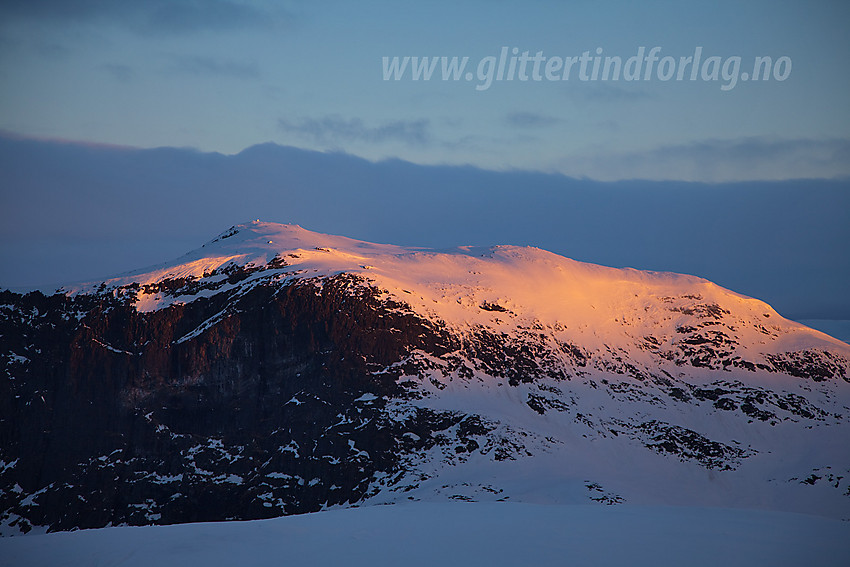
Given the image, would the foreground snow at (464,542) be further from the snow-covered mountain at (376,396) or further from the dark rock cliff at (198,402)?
the dark rock cliff at (198,402)

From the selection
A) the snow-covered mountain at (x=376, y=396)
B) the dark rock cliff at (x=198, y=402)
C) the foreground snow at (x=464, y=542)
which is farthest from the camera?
the dark rock cliff at (x=198, y=402)

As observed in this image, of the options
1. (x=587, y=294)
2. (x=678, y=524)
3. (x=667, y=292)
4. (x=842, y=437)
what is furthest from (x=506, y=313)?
(x=678, y=524)

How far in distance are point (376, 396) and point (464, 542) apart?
98.0 m

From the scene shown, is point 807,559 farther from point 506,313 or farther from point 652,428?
point 506,313

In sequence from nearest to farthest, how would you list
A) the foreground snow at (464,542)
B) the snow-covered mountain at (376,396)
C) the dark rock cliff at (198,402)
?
the foreground snow at (464,542)
the snow-covered mountain at (376,396)
the dark rock cliff at (198,402)

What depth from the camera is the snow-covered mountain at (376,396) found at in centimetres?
11444

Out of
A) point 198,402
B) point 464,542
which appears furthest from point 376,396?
point 464,542

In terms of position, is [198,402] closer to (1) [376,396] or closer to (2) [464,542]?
(1) [376,396]

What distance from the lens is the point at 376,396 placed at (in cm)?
12444

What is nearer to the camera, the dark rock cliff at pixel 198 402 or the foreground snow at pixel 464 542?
the foreground snow at pixel 464 542

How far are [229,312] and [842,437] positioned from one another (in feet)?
301

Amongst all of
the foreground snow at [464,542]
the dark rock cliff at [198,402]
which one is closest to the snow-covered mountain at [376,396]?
the dark rock cliff at [198,402]

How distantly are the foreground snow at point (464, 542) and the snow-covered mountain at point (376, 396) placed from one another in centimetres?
7466

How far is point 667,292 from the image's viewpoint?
161m
